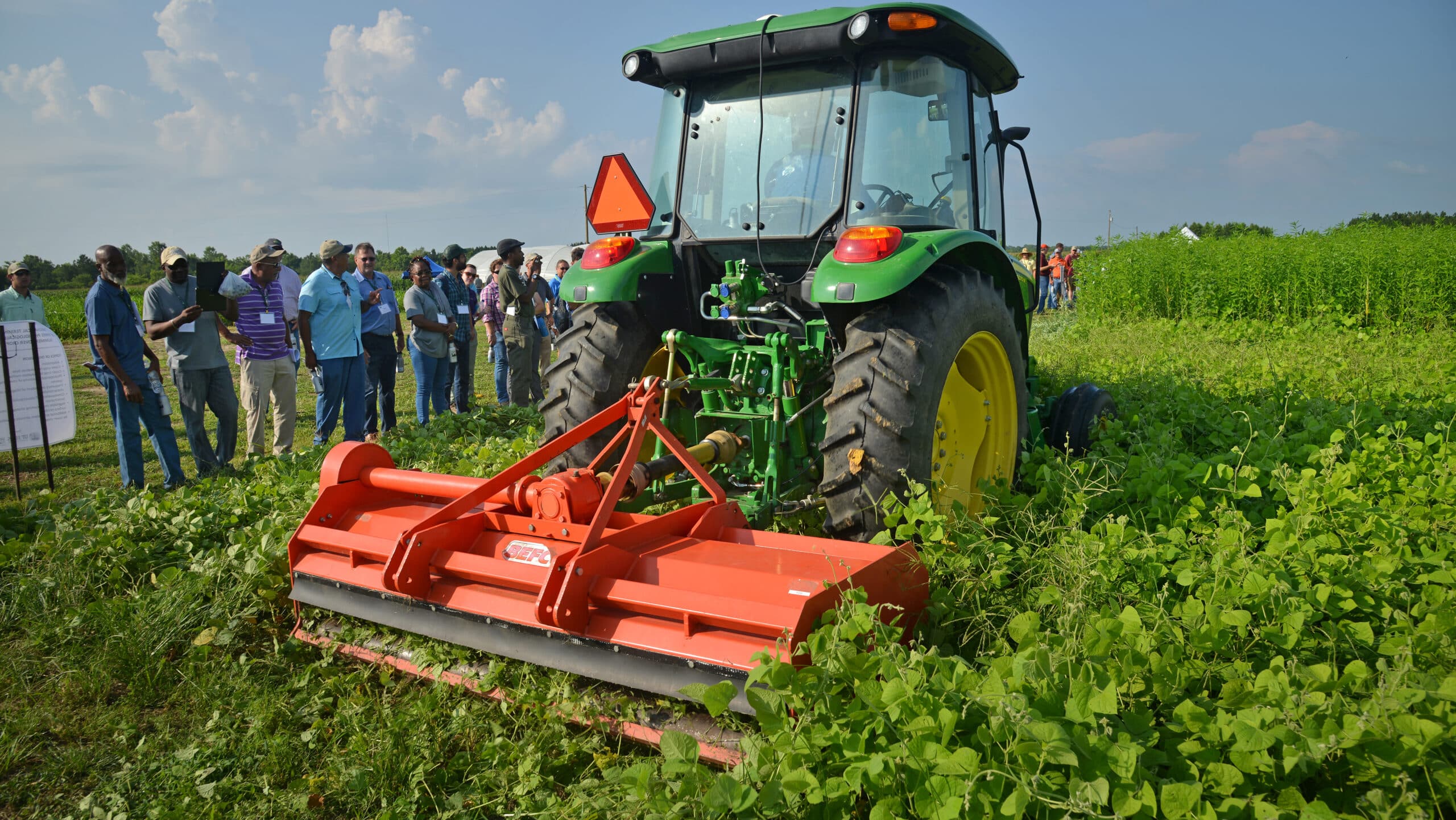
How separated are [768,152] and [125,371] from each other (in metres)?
4.92

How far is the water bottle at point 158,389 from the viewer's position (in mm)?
6008

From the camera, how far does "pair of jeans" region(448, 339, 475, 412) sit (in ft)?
29.3

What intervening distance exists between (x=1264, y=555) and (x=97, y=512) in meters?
5.03

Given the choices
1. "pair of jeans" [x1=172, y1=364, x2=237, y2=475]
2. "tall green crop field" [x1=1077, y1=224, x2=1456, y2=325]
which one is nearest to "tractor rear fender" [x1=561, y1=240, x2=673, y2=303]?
"pair of jeans" [x1=172, y1=364, x2=237, y2=475]

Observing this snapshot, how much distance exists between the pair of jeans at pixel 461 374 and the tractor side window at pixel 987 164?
239 inches

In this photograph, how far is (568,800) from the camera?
2260 mm

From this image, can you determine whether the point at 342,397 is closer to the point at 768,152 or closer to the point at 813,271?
the point at 768,152

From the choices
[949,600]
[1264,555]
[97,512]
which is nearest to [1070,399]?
[1264,555]

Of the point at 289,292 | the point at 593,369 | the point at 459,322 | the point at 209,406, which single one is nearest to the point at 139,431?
the point at 209,406

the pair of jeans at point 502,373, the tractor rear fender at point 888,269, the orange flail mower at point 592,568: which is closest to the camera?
the orange flail mower at point 592,568

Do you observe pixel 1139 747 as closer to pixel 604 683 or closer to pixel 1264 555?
pixel 1264 555

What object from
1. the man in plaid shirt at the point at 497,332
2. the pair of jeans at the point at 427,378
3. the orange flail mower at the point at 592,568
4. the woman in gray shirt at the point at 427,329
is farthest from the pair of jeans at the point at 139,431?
the man in plaid shirt at the point at 497,332

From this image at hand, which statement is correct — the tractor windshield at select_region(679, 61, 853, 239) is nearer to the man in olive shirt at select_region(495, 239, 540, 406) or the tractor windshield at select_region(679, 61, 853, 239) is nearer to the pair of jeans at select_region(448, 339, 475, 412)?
the man in olive shirt at select_region(495, 239, 540, 406)

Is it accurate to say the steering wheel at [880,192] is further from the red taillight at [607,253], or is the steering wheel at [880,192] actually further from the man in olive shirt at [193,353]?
the man in olive shirt at [193,353]
